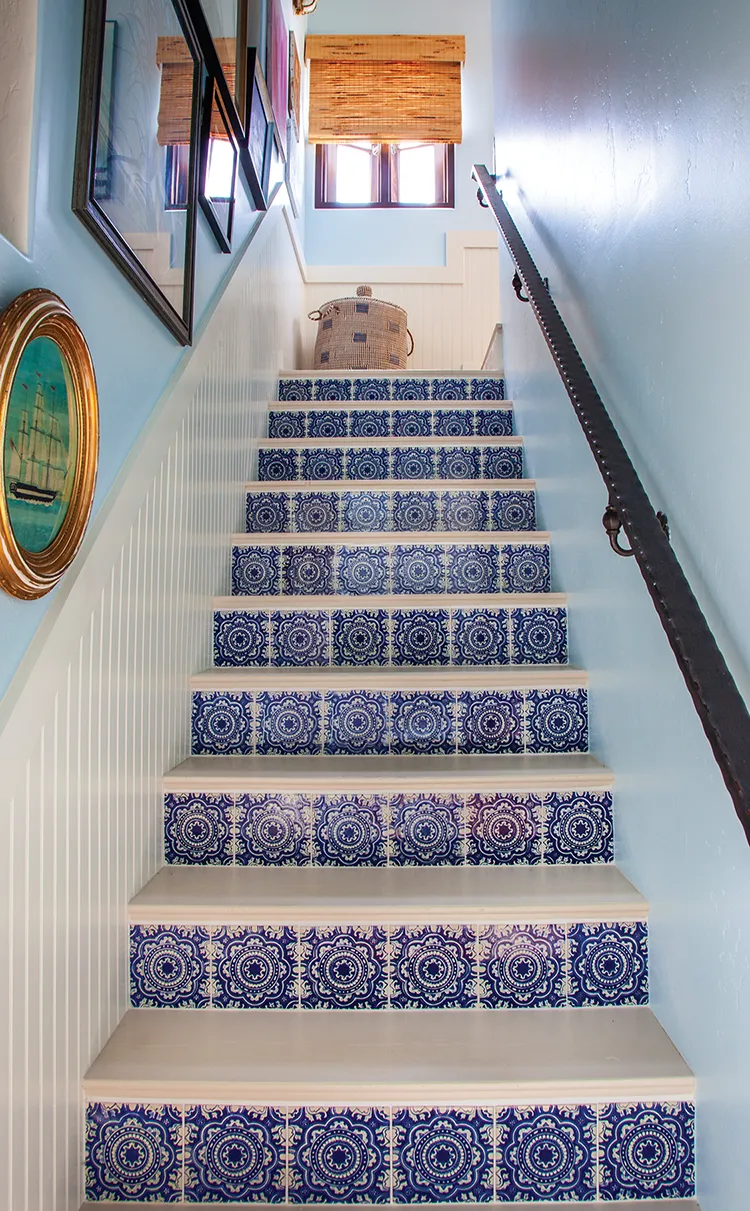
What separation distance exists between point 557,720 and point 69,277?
52.2 inches

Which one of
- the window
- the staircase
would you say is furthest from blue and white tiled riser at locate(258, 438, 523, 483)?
the window

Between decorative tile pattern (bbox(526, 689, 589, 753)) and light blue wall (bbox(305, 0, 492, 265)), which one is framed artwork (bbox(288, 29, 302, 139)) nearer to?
light blue wall (bbox(305, 0, 492, 265))

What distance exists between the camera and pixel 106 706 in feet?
4.26

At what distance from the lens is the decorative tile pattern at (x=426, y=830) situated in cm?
156

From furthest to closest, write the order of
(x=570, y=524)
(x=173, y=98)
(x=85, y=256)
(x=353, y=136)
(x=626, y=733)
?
1. (x=353, y=136)
2. (x=570, y=524)
3. (x=173, y=98)
4. (x=626, y=733)
5. (x=85, y=256)

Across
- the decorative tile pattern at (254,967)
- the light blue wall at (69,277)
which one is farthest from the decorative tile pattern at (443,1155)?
the light blue wall at (69,277)

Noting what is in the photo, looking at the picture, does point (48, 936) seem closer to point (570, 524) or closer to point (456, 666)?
point (456, 666)

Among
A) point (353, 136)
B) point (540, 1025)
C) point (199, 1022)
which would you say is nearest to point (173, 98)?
point (199, 1022)

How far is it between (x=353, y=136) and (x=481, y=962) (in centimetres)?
500

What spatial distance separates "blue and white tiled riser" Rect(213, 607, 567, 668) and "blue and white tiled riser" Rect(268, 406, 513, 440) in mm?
1100

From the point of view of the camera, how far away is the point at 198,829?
1.58m

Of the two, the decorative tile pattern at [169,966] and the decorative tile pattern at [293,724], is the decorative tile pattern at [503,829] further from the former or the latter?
the decorative tile pattern at [169,966]

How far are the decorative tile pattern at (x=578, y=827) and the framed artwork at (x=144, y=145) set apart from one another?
129 cm

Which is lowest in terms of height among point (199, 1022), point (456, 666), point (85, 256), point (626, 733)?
point (199, 1022)
